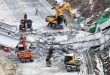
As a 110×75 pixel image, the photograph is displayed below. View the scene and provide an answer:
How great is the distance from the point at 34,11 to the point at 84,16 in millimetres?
5918

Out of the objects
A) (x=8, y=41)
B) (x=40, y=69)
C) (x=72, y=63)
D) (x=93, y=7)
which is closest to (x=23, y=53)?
(x=40, y=69)

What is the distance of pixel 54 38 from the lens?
3888 cm

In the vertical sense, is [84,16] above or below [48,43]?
above

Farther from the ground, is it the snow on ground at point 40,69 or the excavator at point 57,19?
the excavator at point 57,19

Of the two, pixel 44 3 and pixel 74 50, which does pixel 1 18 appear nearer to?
pixel 44 3

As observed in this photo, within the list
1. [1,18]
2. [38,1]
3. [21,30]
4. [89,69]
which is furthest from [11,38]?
[38,1]

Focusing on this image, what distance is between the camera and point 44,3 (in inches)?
1902

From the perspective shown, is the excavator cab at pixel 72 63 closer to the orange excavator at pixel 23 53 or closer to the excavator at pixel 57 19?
the orange excavator at pixel 23 53

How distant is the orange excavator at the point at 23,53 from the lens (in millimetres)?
34625

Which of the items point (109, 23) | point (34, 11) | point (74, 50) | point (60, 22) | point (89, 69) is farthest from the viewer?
point (34, 11)

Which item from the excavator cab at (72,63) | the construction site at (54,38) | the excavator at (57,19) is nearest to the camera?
the excavator cab at (72,63)

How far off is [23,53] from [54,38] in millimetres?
5141

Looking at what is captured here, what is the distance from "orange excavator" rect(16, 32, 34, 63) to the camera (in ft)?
114

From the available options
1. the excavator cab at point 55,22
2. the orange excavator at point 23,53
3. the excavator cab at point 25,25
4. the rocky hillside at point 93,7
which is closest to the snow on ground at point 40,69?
the orange excavator at point 23,53
